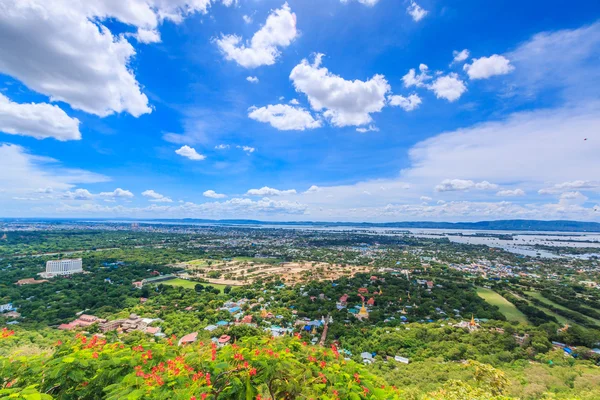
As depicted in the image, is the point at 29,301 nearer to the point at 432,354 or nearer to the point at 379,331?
the point at 379,331

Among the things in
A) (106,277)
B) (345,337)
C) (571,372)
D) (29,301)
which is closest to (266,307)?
(345,337)

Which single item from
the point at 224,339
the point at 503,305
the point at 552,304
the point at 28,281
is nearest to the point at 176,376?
the point at 224,339

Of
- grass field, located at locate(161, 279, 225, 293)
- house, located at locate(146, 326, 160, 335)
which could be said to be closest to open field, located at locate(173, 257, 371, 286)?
grass field, located at locate(161, 279, 225, 293)

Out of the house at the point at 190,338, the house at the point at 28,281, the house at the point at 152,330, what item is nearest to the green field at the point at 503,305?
Answer: the house at the point at 190,338

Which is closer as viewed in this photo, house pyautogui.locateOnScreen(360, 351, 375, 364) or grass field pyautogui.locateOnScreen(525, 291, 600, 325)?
house pyautogui.locateOnScreen(360, 351, 375, 364)

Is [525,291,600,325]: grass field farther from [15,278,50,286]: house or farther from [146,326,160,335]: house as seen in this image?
[15,278,50,286]: house

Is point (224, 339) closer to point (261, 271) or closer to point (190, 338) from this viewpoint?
point (190, 338)
